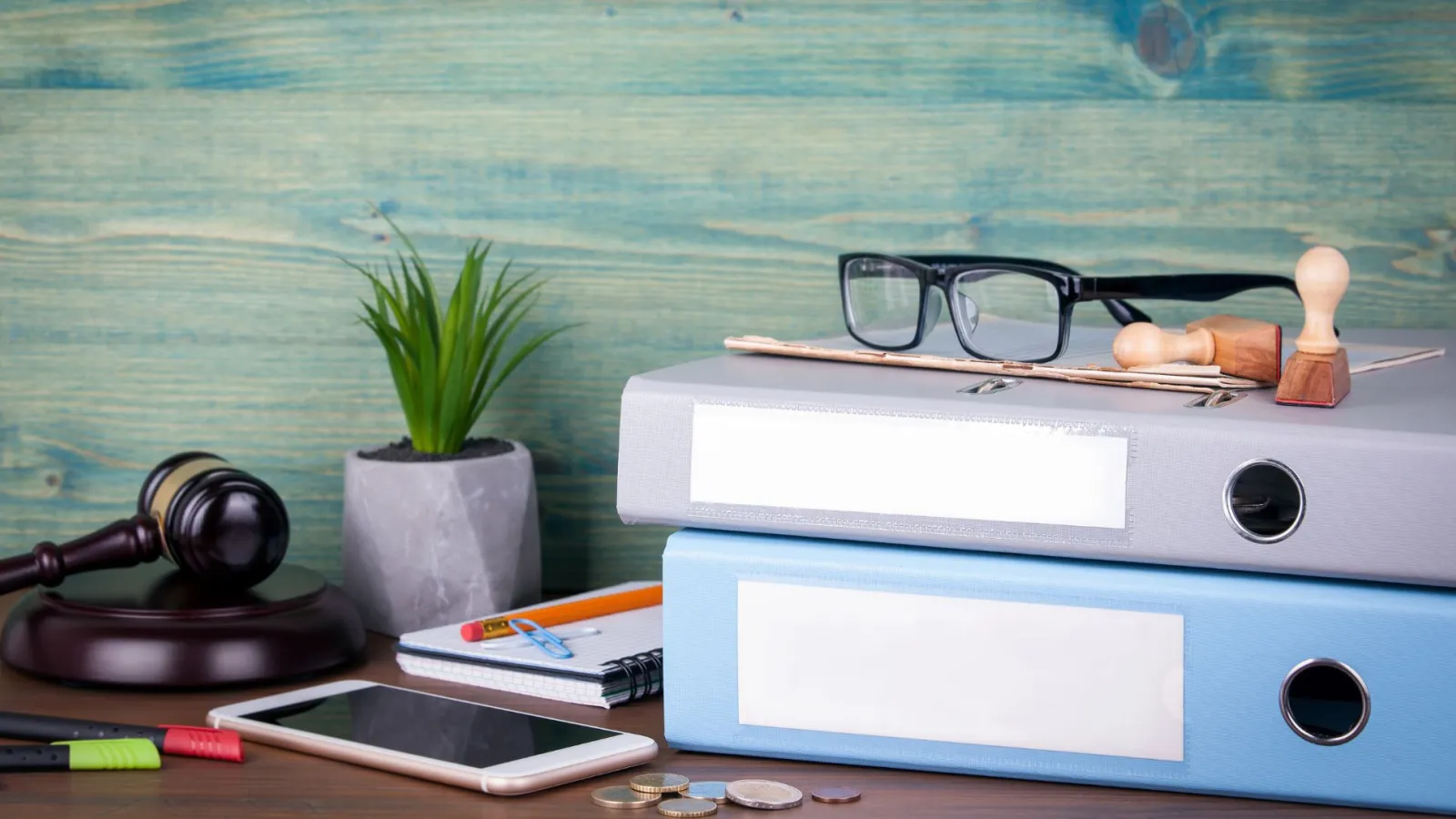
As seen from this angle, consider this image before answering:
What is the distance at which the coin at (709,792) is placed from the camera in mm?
570

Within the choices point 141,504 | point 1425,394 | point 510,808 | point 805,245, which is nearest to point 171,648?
point 141,504

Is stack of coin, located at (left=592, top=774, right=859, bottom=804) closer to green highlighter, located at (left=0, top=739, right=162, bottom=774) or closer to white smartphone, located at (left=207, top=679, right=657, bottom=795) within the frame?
white smartphone, located at (left=207, top=679, right=657, bottom=795)

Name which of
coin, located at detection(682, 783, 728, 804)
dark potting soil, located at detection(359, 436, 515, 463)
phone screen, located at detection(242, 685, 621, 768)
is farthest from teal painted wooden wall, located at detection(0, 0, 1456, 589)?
coin, located at detection(682, 783, 728, 804)

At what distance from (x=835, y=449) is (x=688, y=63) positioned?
0.44 m

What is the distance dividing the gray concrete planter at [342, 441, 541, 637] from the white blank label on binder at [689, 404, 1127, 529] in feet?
0.88

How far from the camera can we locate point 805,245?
0.96 m

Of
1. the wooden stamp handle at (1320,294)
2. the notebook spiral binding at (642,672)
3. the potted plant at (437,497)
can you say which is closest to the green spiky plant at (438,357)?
the potted plant at (437,497)

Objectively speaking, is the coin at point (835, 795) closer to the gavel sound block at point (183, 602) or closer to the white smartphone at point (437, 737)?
the white smartphone at point (437, 737)

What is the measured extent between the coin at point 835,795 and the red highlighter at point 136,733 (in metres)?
0.25

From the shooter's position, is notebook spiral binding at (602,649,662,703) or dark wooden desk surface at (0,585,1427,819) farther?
notebook spiral binding at (602,649,662,703)

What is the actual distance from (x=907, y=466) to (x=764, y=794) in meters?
0.14

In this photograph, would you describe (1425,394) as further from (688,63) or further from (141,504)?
(141,504)

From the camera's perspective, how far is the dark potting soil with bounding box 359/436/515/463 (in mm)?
864

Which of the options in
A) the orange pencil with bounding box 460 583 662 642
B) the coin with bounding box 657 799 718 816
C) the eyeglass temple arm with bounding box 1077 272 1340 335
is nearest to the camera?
the coin with bounding box 657 799 718 816
